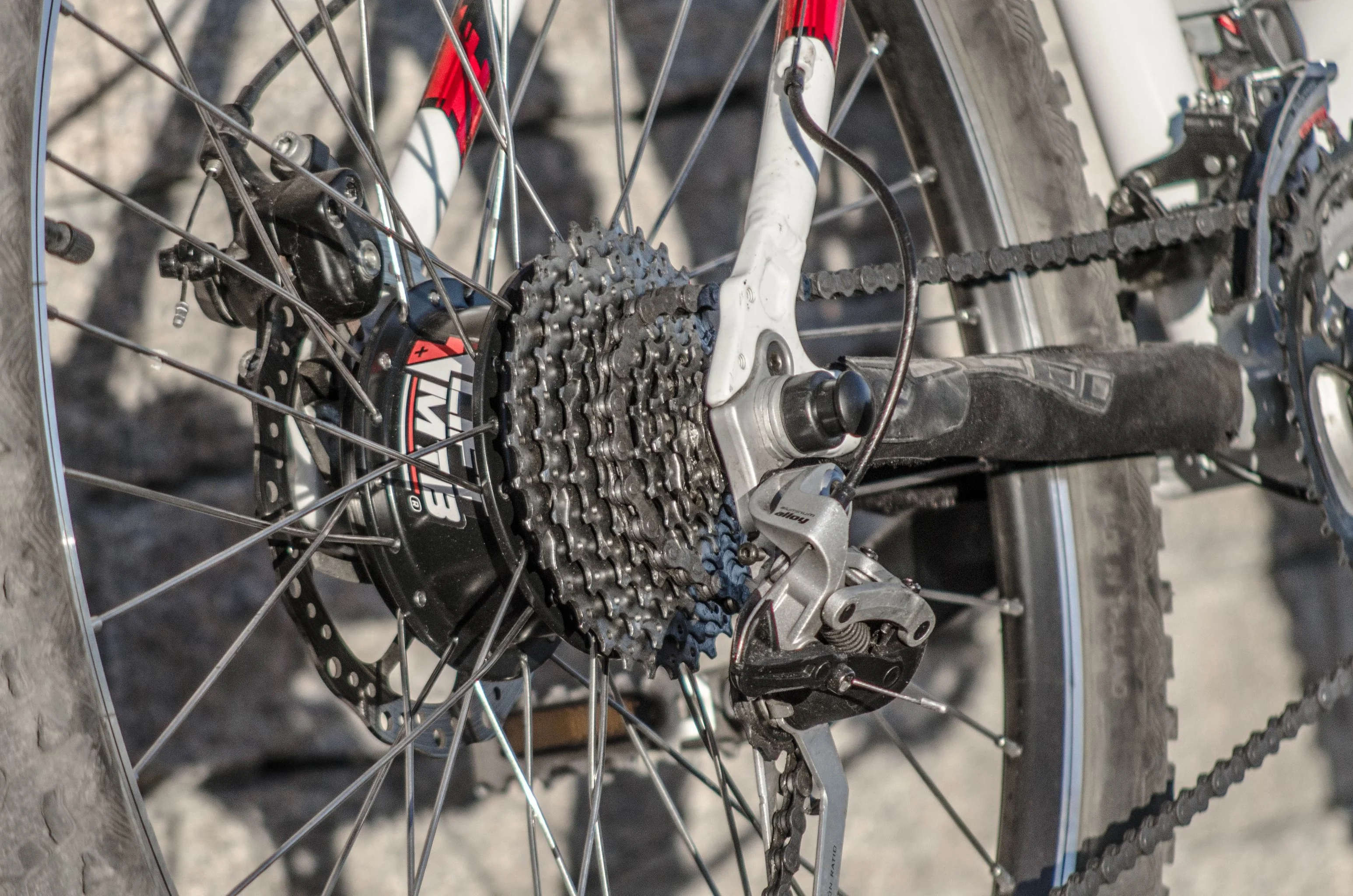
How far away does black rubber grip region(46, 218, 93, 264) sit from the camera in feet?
1.95

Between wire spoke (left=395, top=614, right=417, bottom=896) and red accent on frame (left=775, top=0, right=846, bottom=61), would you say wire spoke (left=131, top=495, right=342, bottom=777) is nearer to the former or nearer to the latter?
wire spoke (left=395, top=614, right=417, bottom=896)

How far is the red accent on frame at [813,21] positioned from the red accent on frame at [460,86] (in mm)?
222

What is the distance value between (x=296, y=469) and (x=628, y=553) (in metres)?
0.25

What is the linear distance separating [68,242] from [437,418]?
0.75 feet

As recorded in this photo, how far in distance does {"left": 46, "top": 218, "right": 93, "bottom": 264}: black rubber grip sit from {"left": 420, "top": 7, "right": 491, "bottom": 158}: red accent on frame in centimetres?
31

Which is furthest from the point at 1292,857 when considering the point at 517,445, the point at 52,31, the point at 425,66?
the point at 52,31

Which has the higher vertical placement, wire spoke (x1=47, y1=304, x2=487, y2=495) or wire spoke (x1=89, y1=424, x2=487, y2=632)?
wire spoke (x1=47, y1=304, x2=487, y2=495)

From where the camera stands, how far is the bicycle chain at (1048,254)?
0.86 m

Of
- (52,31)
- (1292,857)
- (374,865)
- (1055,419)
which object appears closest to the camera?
(52,31)

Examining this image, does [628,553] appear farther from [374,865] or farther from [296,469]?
[374,865]

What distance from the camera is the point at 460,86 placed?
87 cm

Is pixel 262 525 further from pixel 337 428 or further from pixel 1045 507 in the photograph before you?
pixel 1045 507

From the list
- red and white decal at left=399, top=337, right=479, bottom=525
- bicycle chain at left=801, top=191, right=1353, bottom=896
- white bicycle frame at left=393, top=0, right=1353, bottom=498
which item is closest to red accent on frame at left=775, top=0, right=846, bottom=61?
white bicycle frame at left=393, top=0, right=1353, bottom=498

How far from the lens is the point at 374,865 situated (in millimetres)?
1277
